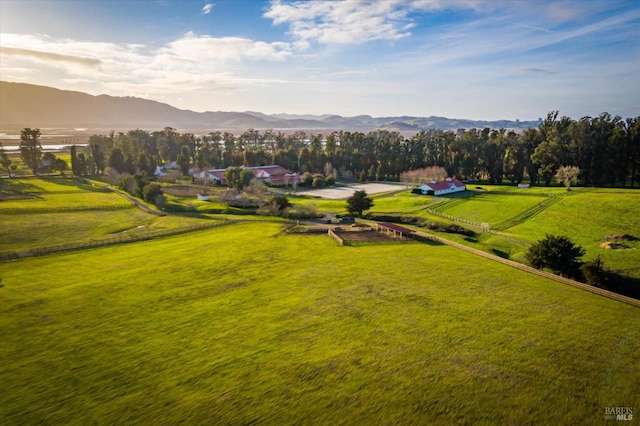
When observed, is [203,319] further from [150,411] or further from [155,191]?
[155,191]

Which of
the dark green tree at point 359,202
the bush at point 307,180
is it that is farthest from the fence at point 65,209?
the bush at point 307,180

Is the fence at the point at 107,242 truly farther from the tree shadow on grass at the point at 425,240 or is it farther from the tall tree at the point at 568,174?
the tall tree at the point at 568,174

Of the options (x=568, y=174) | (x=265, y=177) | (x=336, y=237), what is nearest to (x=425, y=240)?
(x=336, y=237)

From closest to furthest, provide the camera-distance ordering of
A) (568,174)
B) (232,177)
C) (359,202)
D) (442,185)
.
→ (359,202) → (568,174) → (442,185) → (232,177)

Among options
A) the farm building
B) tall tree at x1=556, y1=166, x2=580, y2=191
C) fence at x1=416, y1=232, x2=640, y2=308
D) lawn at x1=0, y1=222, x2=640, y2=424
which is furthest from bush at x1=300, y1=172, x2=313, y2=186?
lawn at x1=0, y1=222, x2=640, y2=424

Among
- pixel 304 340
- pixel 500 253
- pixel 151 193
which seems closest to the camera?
pixel 304 340

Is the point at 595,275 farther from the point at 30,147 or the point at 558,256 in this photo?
the point at 30,147
